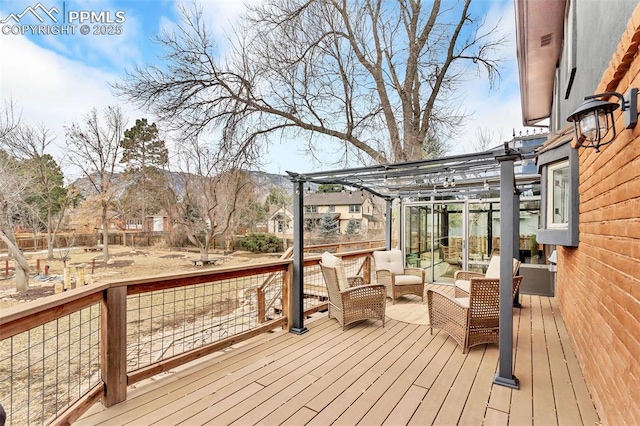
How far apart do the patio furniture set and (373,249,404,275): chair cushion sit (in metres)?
0.02

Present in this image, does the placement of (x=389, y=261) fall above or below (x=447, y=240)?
below

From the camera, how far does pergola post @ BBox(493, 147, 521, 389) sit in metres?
2.65

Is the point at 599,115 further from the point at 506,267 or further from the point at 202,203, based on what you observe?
the point at 202,203

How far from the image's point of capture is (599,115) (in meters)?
1.71

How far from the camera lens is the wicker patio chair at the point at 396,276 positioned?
543 centimetres

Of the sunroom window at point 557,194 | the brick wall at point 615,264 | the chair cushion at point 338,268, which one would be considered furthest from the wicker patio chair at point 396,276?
the brick wall at point 615,264

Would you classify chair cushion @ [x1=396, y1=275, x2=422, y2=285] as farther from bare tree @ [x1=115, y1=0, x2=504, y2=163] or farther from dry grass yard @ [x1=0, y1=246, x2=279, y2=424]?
bare tree @ [x1=115, y1=0, x2=504, y2=163]

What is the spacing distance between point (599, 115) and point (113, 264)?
20.9 meters

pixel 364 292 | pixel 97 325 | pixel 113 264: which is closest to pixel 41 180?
pixel 113 264

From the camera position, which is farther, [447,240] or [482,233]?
[447,240]

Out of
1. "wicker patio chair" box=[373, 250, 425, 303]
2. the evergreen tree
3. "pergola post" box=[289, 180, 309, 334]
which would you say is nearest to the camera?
"pergola post" box=[289, 180, 309, 334]

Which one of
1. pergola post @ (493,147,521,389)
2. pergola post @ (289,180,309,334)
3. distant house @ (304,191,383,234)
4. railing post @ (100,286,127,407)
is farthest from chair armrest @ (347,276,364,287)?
distant house @ (304,191,383,234)

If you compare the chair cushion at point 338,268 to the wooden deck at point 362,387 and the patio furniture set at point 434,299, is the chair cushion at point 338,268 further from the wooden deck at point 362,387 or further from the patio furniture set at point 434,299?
the wooden deck at point 362,387

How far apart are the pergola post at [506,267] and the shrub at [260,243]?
1915 cm
